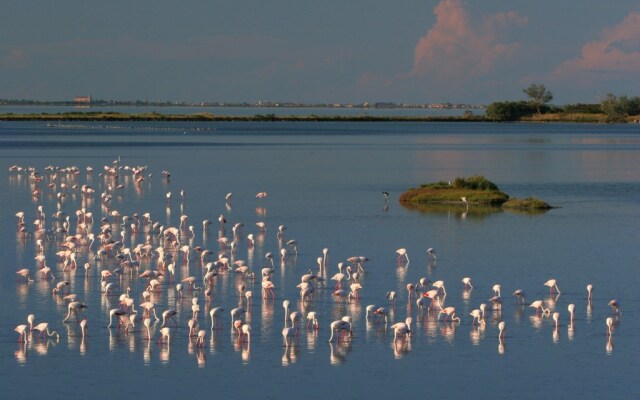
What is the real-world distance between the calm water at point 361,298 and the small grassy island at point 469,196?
1.28 meters

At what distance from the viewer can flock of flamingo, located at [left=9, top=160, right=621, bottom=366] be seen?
24.8m

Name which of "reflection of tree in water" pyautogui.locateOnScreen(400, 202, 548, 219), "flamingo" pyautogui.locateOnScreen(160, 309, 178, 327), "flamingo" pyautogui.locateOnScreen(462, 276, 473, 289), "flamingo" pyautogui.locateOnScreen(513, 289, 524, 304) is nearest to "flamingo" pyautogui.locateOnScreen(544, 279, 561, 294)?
"flamingo" pyautogui.locateOnScreen(513, 289, 524, 304)

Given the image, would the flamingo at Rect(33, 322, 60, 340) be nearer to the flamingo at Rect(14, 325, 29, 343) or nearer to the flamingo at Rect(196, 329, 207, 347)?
the flamingo at Rect(14, 325, 29, 343)

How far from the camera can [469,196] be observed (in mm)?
51406

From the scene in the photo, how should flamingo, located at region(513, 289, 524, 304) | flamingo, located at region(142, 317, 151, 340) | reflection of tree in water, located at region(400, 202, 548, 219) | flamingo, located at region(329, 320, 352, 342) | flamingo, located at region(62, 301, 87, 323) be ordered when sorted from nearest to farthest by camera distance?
1. flamingo, located at region(329, 320, 352, 342)
2. flamingo, located at region(142, 317, 151, 340)
3. flamingo, located at region(62, 301, 87, 323)
4. flamingo, located at region(513, 289, 524, 304)
5. reflection of tree in water, located at region(400, 202, 548, 219)

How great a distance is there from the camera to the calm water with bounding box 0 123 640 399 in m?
21.6

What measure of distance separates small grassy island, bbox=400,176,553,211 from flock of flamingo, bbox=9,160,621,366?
12.4 meters

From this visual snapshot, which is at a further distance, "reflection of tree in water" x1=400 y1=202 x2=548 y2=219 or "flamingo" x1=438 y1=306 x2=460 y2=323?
"reflection of tree in water" x1=400 y1=202 x2=548 y2=219

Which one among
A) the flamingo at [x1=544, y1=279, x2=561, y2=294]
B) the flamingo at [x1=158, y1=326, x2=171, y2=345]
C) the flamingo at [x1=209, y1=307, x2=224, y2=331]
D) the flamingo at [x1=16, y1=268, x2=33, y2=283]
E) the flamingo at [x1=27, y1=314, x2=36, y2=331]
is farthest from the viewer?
the flamingo at [x1=16, y1=268, x2=33, y2=283]

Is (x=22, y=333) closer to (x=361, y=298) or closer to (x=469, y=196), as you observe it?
(x=361, y=298)

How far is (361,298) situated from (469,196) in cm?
2374

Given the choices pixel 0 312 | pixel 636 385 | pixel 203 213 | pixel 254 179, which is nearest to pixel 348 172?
pixel 254 179

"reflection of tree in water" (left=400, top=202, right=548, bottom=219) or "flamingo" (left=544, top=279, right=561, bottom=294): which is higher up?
"flamingo" (left=544, top=279, right=561, bottom=294)

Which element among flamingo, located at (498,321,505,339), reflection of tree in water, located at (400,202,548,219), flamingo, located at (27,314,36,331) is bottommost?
reflection of tree in water, located at (400,202,548,219)
